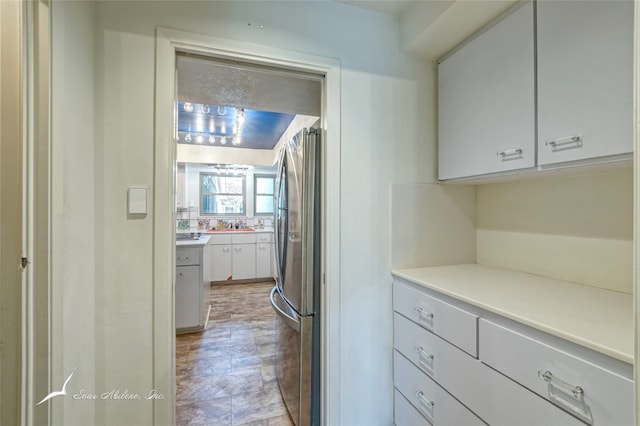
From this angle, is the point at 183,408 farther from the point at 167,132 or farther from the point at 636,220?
the point at 636,220

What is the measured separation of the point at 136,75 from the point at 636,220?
1.55 metres

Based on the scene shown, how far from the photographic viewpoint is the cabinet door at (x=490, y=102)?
1073mm

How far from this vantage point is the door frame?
1105 millimetres

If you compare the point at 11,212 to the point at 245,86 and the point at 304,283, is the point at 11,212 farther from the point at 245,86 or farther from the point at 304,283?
the point at 245,86

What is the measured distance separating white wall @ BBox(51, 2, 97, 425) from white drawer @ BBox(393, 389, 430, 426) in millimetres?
1368

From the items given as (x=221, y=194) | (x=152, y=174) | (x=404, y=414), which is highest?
(x=221, y=194)

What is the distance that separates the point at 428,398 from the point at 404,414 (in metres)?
0.26

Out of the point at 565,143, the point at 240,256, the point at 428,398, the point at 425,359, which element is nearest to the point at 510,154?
the point at 565,143

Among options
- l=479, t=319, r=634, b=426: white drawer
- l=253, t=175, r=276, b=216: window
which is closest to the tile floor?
l=479, t=319, r=634, b=426: white drawer

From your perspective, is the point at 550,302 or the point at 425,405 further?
the point at 425,405

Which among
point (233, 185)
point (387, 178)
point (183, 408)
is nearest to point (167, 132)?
point (387, 178)

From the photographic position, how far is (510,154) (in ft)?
3.73

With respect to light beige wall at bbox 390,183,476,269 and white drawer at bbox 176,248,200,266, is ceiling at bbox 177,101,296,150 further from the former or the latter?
light beige wall at bbox 390,183,476,269

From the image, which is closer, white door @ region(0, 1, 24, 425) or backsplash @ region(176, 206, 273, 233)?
white door @ region(0, 1, 24, 425)
